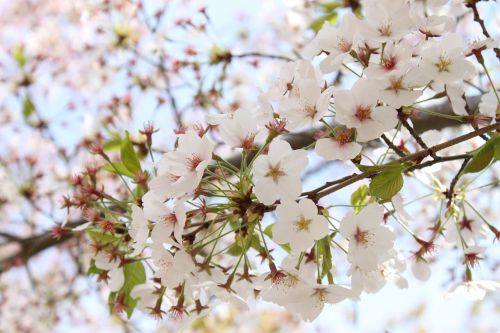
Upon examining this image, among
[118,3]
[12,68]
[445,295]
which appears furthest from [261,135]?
[12,68]

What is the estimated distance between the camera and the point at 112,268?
5.08ft

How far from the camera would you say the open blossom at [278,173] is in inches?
45.2

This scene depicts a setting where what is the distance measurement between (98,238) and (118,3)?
250 cm

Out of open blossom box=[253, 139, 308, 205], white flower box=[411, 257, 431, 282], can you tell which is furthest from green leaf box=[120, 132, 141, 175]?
white flower box=[411, 257, 431, 282]

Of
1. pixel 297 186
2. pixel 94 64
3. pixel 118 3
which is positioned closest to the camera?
pixel 297 186

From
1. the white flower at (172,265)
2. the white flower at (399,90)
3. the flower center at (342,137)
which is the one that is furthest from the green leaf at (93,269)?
the white flower at (399,90)

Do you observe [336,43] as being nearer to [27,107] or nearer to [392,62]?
[392,62]

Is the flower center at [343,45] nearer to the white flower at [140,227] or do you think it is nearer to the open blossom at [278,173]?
the open blossom at [278,173]

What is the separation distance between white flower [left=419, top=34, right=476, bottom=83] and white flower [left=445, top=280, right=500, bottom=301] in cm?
57

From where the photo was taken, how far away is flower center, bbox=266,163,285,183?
3.76 feet

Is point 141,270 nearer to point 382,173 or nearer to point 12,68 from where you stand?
point 382,173

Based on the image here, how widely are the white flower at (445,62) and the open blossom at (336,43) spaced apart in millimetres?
160

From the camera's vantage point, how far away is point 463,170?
1.31 m

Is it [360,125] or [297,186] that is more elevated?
[360,125]
